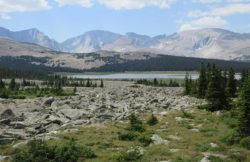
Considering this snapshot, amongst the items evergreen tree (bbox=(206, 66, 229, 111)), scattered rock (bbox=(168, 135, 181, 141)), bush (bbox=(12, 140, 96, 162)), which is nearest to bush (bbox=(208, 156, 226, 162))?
bush (bbox=(12, 140, 96, 162))

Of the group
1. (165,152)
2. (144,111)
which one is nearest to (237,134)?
(165,152)

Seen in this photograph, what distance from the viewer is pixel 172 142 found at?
3328 centimetres

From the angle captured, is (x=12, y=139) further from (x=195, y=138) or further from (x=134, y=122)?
(x=195, y=138)

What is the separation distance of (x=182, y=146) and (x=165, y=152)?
3.02m

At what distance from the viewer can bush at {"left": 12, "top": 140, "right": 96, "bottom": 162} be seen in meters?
26.8

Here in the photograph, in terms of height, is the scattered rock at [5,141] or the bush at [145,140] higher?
the bush at [145,140]

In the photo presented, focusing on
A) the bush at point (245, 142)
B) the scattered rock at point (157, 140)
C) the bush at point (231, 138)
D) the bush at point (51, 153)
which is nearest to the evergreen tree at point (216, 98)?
the bush at point (231, 138)

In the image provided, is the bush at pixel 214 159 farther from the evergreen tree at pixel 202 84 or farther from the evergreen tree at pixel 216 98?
the evergreen tree at pixel 202 84

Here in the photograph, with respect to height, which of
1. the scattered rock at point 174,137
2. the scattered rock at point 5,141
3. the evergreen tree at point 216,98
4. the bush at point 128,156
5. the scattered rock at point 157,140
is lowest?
the scattered rock at point 5,141

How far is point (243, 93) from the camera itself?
36.6 m

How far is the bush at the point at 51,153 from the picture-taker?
2680cm

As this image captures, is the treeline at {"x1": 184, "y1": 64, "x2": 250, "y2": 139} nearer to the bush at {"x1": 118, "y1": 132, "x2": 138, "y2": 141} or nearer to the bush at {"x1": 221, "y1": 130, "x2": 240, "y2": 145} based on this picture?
the bush at {"x1": 221, "y1": 130, "x2": 240, "y2": 145}

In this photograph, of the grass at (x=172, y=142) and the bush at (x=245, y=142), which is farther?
the bush at (x=245, y=142)

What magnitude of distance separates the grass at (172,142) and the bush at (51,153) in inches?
38.1
